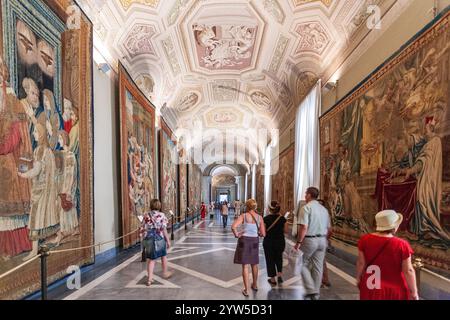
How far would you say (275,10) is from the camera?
913 cm

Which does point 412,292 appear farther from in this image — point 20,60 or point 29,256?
point 20,60

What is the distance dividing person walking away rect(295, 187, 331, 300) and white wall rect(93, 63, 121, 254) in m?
5.23

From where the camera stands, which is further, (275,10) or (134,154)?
(134,154)

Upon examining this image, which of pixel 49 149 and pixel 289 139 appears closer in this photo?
pixel 49 149

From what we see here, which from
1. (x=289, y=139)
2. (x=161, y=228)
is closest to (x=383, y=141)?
(x=161, y=228)

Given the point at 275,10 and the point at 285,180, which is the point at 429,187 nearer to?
the point at 275,10

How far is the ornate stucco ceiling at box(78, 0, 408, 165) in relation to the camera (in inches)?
315

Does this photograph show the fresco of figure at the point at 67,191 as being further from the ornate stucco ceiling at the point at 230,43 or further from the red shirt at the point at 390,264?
the red shirt at the point at 390,264

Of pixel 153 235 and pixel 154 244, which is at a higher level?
pixel 153 235

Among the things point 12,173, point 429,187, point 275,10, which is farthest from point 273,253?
point 275,10

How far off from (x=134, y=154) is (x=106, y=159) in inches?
73.2

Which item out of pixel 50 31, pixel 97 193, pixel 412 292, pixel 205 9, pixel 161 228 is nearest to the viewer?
pixel 412 292

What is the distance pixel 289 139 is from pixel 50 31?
41.7 ft

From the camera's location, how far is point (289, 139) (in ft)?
52.2
